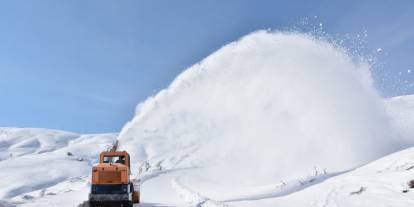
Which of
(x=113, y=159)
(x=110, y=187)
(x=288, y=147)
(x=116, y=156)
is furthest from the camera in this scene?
(x=288, y=147)

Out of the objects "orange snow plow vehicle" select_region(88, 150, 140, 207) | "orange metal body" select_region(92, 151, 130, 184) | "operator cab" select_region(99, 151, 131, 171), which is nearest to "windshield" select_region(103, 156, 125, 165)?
"operator cab" select_region(99, 151, 131, 171)

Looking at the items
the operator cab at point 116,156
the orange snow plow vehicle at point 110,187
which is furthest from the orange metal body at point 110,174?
the operator cab at point 116,156

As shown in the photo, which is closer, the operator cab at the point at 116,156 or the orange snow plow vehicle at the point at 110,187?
the orange snow plow vehicle at the point at 110,187

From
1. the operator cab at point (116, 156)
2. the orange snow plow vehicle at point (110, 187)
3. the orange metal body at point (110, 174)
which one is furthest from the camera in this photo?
the operator cab at point (116, 156)

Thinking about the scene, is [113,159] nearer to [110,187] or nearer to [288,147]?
[110,187]

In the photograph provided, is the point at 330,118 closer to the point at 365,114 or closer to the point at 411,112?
the point at 365,114

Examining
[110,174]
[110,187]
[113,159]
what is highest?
[113,159]

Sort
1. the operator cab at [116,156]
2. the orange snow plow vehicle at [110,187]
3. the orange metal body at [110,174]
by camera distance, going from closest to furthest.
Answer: the orange snow plow vehicle at [110,187] → the orange metal body at [110,174] → the operator cab at [116,156]

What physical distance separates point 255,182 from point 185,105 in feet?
30.5

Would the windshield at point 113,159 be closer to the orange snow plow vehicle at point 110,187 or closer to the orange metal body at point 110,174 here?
the orange snow plow vehicle at point 110,187

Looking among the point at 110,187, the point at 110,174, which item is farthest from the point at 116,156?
the point at 110,187

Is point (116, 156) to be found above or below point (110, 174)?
above

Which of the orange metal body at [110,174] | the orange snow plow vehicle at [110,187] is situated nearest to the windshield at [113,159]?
the orange snow plow vehicle at [110,187]

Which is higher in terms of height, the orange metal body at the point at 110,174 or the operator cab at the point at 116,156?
the operator cab at the point at 116,156
